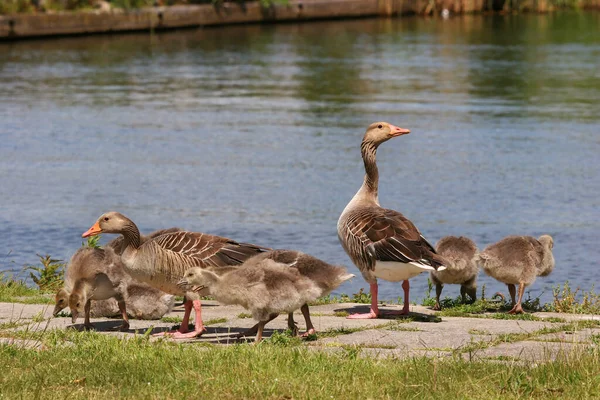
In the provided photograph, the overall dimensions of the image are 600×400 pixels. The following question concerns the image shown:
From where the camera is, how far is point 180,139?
90.2ft

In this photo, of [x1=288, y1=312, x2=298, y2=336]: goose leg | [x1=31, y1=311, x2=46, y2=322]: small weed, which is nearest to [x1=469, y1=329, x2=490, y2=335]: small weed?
[x1=288, y1=312, x2=298, y2=336]: goose leg

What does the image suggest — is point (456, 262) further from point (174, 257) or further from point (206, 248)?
point (174, 257)

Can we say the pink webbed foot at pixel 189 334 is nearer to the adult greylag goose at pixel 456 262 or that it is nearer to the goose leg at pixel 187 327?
the goose leg at pixel 187 327

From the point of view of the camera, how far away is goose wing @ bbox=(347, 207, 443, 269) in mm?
10398

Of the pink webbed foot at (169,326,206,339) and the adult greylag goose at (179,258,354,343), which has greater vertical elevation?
the adult greylag goose at (179,258,354,343)

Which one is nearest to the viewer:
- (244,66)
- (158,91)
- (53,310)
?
(53,310)

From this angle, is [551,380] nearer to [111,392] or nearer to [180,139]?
→ [111,392]

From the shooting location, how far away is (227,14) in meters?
58.1

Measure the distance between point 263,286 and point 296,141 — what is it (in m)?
18.1

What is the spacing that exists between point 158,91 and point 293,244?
64.4ft

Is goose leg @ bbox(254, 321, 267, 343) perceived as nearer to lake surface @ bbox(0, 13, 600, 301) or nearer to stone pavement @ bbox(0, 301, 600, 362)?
stone pavement @ bbox(0, 301, 600, 362)

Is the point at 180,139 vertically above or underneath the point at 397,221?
underneath

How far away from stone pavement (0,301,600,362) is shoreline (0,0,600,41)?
4143 centimetres

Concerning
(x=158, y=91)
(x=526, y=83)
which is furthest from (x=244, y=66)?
(x=526, y=83)
